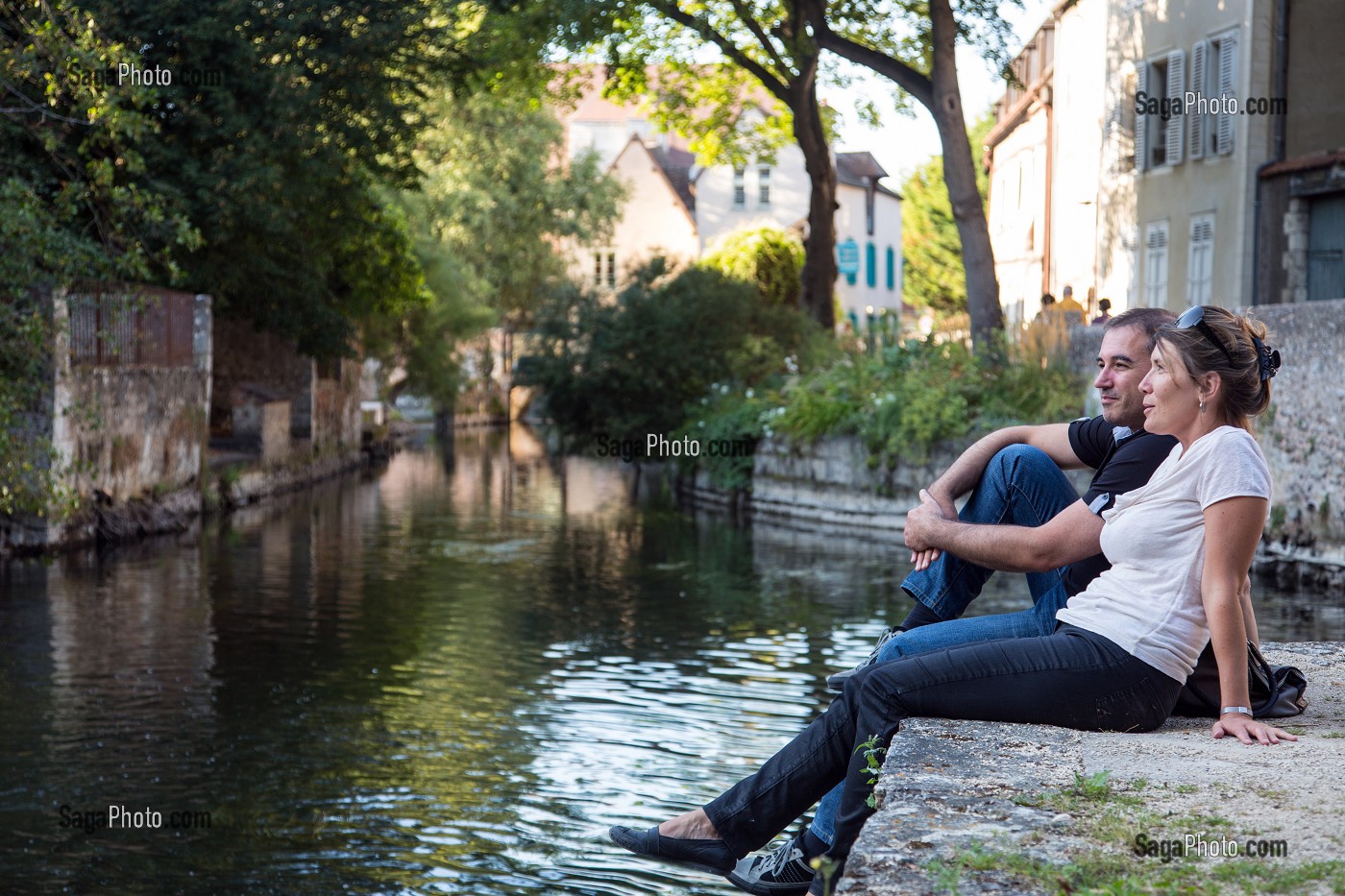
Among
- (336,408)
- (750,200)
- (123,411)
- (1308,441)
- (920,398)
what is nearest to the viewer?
(1308,441)

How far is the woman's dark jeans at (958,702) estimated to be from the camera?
455cm

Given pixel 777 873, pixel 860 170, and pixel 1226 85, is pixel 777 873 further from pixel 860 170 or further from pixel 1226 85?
pixel 860 170

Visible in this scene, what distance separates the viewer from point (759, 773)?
15.5ft

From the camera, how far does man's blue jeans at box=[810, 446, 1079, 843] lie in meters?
5.16

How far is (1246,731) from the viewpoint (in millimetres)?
4543

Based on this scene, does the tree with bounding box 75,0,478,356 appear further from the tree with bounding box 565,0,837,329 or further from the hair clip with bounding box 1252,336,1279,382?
the hair clip with bounding box 1252,336,1279,382

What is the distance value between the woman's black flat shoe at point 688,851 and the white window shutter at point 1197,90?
23.9m

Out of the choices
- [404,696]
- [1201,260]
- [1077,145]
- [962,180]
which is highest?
[1077,145]

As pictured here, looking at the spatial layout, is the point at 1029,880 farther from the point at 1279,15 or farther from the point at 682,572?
the point at 1279,15

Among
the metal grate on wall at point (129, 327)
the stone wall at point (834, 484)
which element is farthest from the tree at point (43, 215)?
the stone wall at point (834, 484)

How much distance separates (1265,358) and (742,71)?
2899 cm

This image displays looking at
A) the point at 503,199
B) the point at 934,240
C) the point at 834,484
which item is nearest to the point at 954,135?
the point at 834,484

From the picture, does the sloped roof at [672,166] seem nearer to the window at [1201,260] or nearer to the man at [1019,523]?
the window at [1201,260]

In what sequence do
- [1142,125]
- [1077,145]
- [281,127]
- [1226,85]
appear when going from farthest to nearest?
[1077,145] < [1142,125] < [1226,85] < [281,127]
